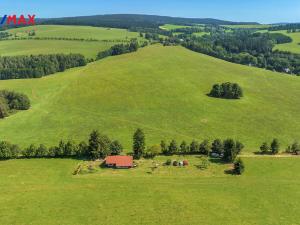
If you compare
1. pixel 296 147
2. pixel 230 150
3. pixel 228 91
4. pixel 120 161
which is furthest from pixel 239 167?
pixel 228 91

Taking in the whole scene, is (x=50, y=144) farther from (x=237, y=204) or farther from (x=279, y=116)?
(x=279, y=116)

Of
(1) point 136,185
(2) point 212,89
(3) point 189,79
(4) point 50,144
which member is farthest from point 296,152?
(3) point 189,79

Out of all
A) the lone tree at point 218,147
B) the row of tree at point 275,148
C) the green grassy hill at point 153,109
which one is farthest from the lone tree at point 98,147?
the row of tree at point 275,148

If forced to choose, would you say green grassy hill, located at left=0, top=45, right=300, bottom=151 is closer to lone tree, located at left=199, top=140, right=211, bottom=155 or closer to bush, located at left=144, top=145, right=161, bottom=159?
bush, located at left=144, top=145, right=161, bottom=159

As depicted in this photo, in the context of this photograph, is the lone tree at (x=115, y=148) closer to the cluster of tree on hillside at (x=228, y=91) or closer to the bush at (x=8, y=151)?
the bush at (x=8, y=151)

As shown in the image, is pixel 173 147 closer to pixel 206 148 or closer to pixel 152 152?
pixel 152 152

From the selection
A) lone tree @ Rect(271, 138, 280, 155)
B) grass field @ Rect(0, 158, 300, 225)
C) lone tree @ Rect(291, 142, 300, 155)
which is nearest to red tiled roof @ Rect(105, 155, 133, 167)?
grass field @ Rect(0, 158, 300, 225)
